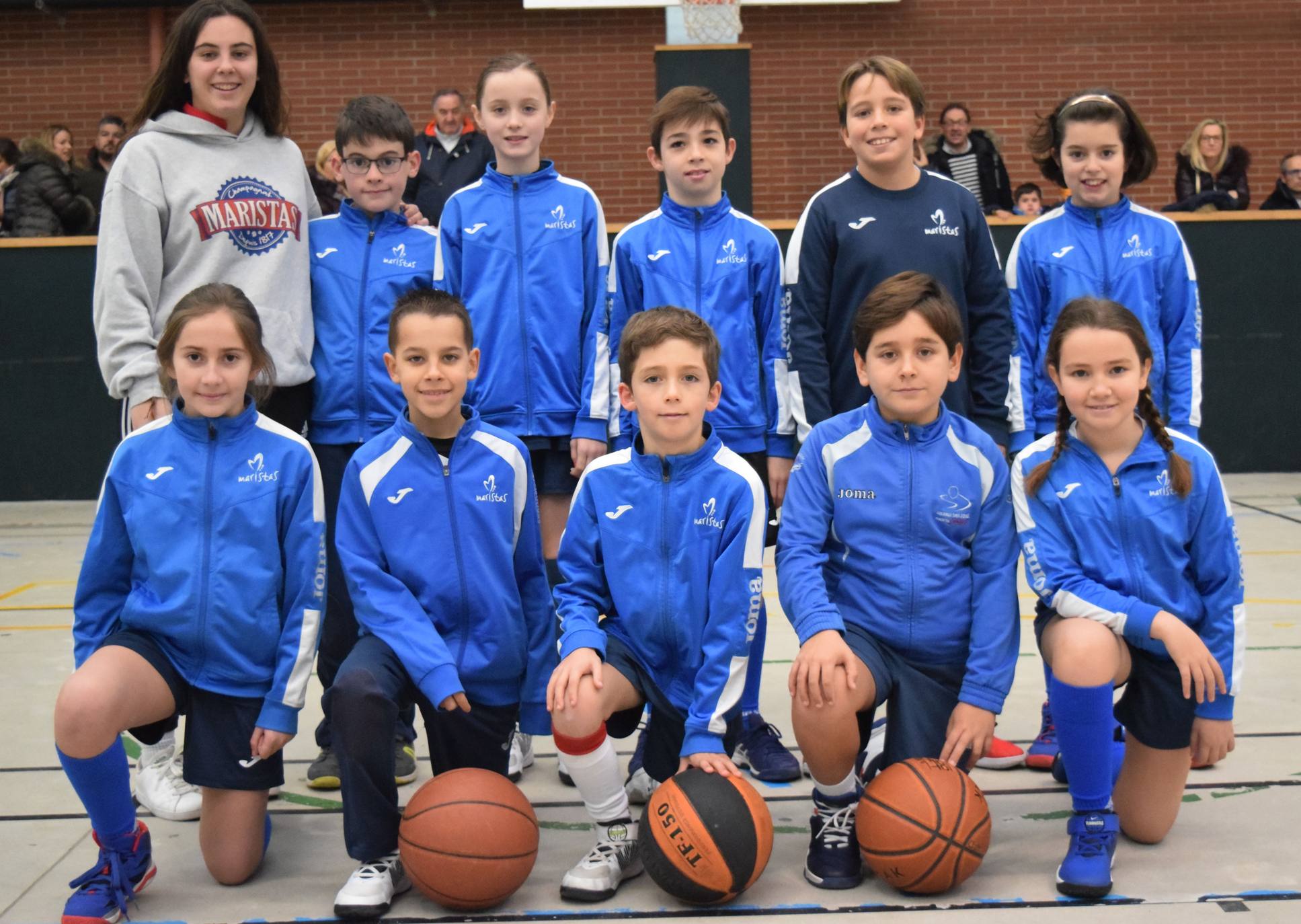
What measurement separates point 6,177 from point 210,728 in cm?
784

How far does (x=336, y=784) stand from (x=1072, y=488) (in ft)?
6.56

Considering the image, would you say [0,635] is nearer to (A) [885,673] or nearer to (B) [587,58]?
(A) [885,673]

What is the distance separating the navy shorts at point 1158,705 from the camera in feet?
9.50

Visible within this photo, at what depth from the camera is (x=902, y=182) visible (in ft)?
11.8

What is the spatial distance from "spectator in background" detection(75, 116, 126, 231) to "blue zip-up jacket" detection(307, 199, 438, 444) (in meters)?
6.92

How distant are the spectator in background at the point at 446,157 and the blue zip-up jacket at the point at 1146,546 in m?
4.94

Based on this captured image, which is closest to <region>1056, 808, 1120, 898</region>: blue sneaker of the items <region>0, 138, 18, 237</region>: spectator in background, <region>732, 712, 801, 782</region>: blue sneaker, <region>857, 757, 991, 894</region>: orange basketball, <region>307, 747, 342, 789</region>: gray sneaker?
<region>857, 757, 991, 894</region>: orange basketball

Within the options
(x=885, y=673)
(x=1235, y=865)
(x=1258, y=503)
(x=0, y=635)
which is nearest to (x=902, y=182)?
(x=885, y=673)

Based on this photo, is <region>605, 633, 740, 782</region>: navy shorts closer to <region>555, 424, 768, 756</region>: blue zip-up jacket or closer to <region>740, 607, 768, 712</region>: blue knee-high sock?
<region>555, 424, 768, 756</region>: blue zip-up jacket

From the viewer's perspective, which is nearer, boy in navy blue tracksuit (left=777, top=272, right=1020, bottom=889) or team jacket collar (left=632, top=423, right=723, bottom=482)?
boy in navy blue tracksuit (left=777, top=272, right=1020, bottom=889)

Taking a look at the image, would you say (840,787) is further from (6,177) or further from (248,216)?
(6,177)

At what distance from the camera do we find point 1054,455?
2.97 meters

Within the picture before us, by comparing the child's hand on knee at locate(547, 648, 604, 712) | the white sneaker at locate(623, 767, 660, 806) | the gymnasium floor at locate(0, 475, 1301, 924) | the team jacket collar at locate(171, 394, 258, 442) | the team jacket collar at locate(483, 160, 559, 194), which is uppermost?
the team jacket collar at locate(483, 160, 559, 194)

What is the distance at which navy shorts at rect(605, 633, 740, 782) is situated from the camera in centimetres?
293
